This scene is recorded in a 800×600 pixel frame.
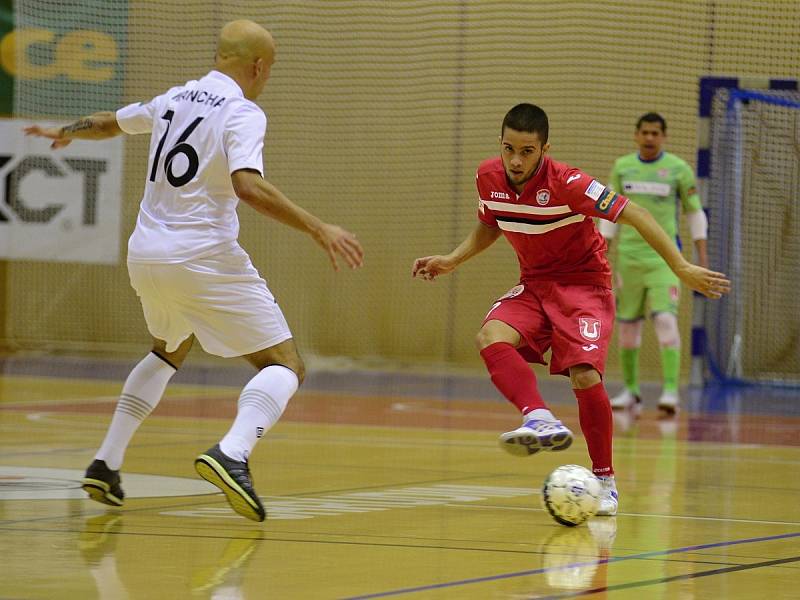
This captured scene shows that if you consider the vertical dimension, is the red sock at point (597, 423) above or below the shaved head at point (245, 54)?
below

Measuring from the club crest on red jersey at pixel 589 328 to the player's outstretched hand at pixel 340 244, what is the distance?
1262mm

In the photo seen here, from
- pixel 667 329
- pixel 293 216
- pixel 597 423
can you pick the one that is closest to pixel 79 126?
pixel 293 216

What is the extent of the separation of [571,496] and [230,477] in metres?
1.31

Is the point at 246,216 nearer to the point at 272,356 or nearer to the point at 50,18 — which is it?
the point at 50,18

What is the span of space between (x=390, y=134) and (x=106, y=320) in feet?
13.9

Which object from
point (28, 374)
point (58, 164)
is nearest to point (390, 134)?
point (58, 164)

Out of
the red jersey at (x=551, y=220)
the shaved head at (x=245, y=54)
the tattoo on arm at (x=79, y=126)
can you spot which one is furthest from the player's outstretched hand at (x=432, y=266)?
the tattoo on arm at (x=79, y=126)

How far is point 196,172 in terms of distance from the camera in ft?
17.9

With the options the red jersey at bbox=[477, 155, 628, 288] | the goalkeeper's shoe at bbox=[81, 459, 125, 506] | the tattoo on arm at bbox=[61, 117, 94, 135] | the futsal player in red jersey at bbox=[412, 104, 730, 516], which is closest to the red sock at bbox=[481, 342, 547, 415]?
the futsal player in red jersey at bbox=[412, 104, 730, 516]

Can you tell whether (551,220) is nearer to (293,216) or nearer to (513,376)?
(513,376)

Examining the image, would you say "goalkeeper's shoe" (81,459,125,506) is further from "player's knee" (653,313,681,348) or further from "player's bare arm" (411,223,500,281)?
"player's knee" (653,313,681,348)

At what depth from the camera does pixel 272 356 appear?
18.0 ft

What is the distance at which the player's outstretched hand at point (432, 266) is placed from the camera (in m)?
6.24

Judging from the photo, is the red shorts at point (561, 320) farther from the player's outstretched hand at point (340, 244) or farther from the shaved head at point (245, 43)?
the shaved head at point (245, 43)
